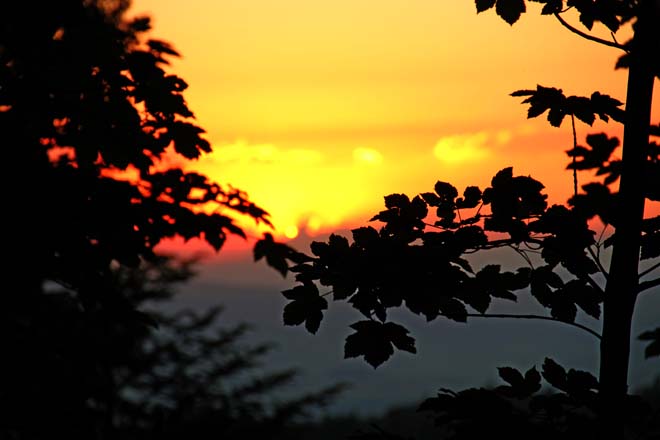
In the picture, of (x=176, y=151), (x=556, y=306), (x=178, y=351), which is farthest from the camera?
(x=178, y=351)

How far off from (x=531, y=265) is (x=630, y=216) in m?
0.49

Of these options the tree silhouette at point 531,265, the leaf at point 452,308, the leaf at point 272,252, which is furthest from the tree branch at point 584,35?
the leaf at point 272,252

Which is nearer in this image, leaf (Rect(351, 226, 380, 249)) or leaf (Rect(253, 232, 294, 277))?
leaf (Rect(351, 226, 380, 249))

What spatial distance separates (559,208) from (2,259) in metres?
3.96

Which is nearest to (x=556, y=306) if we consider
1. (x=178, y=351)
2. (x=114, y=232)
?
(x=114, y=232)

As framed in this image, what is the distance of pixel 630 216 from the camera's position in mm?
4066

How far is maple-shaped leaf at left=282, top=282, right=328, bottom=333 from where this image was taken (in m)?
3.88

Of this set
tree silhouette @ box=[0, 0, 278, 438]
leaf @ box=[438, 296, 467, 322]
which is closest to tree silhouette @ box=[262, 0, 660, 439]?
leaf @ box=[438, 296, 467, 322]

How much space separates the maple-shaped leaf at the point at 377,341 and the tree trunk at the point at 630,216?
0.98 m

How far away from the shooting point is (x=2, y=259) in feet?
20.6

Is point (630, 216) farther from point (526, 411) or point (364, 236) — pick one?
point (364, 236)

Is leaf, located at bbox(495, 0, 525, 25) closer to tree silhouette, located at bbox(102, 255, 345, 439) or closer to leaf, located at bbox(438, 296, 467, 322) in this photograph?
leaf, located at bbox(438, 296, 467, 322)

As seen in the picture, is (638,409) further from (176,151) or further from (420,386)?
(420,386)

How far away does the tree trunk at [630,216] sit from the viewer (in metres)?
4.05
